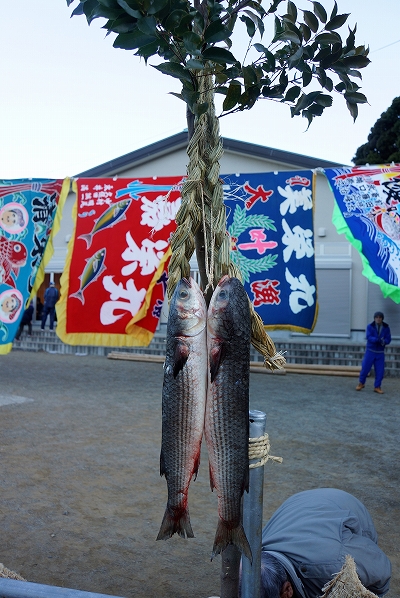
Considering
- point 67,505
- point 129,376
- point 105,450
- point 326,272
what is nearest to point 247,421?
point 67,505

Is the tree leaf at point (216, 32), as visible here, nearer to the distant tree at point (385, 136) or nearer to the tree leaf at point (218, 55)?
the tree leaf at point (218, 55)

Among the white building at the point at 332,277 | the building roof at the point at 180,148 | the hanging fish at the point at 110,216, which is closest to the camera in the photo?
the hanging fish at the point at 110,216

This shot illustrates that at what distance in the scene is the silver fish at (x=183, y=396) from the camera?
1.36m

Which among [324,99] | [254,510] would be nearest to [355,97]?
[324,99]

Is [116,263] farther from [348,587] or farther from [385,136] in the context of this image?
[385,136]

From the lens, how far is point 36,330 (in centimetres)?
1694

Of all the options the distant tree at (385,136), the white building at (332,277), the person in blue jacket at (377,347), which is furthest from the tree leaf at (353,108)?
the distant tree at (385,136)

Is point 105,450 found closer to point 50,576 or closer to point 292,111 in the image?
point 50,576

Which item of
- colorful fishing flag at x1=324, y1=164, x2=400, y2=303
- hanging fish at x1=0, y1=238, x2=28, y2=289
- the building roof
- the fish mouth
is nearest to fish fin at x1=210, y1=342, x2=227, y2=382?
the fish mouth

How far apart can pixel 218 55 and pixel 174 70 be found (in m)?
0.13

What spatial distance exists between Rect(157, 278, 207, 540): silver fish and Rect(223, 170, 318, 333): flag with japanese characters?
6.54m

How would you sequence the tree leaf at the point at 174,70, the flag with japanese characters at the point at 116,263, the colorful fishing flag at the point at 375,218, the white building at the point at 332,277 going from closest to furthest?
the tree leaf at the point at 174,70 < the colorful fishing flag at the point at 375,218 < the flag with japanese characters at the point at 116,263 < the white building at the point at 332,277

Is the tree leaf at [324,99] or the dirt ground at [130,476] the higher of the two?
the tree leaf at [324,99]

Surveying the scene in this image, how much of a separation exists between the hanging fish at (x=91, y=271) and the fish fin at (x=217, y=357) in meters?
6.87
